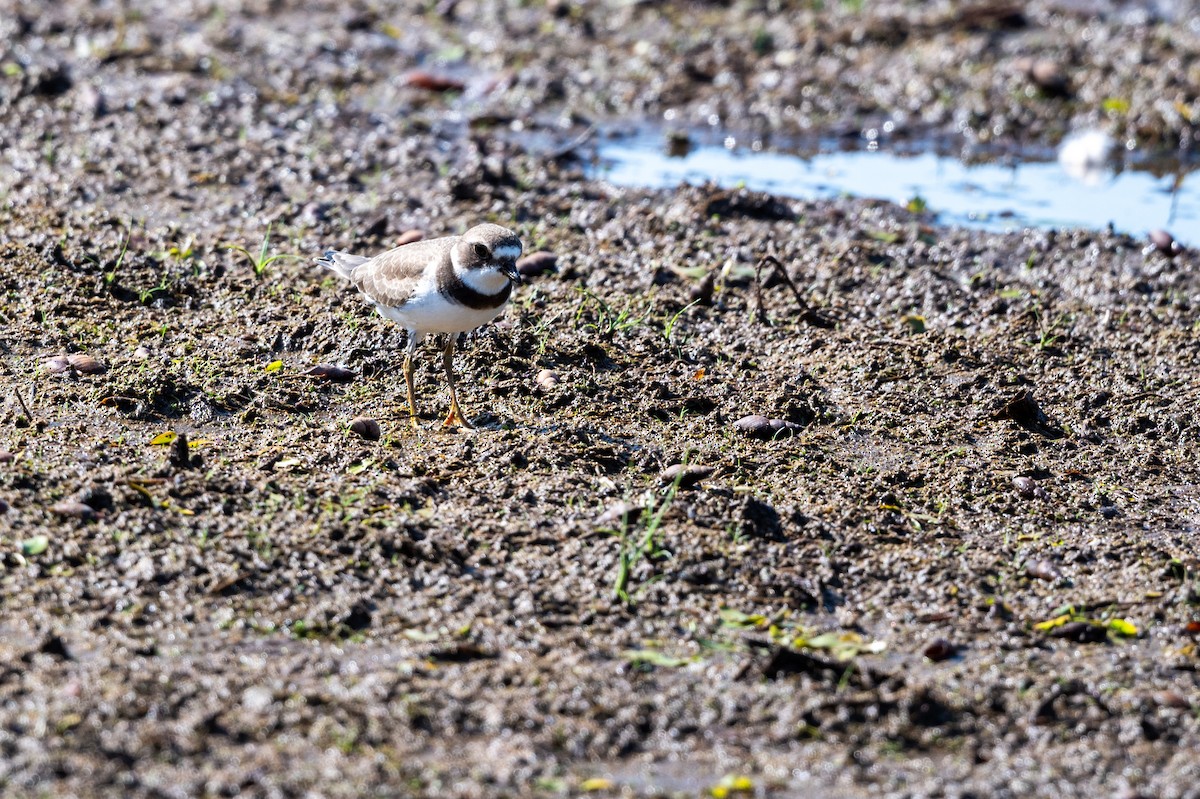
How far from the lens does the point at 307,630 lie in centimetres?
449

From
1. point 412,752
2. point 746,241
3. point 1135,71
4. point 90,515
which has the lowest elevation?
point 412,752

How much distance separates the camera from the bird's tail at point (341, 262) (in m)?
6.80

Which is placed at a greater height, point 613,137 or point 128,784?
point 613,137

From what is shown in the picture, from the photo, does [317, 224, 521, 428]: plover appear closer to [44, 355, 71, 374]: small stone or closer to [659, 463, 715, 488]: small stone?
[659, 463, 715, 488]: small stone

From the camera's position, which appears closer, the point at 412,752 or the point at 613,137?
the point at 412,752

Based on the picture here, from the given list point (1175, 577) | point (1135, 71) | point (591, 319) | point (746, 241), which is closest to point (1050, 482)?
point (1175, 577)

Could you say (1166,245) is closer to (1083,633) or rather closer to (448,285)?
(1083,633)

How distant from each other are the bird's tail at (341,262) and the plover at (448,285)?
1.57 ft

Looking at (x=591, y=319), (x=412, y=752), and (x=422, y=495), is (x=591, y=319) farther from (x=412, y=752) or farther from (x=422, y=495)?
(x=412, y=752)

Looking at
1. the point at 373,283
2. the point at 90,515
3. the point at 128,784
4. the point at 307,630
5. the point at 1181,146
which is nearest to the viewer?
the point at 128,784

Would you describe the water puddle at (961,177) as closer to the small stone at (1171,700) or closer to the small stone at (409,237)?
the small stone at (409,237)

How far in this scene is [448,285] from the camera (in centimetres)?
580

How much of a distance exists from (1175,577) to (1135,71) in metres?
7.71

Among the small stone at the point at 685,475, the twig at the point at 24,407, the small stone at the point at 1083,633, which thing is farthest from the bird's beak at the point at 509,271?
the small stone at the point at 1083,633
